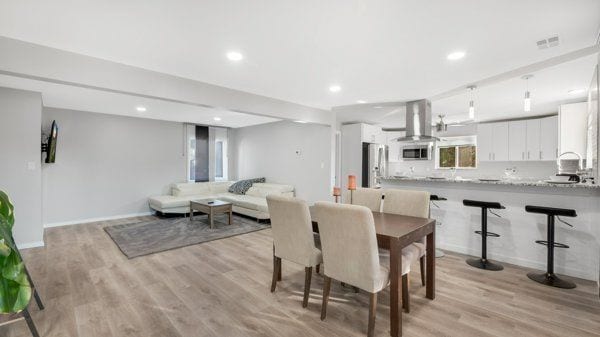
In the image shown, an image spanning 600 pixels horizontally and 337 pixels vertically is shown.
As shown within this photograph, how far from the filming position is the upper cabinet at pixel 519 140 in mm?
5348

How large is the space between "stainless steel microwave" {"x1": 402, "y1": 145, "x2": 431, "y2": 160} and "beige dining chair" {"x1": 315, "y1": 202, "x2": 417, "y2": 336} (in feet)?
17.2

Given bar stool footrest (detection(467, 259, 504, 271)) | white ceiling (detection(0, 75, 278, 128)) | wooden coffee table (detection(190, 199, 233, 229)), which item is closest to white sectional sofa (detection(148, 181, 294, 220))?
wooden coffee table (detection(190, 199, 233, 229))

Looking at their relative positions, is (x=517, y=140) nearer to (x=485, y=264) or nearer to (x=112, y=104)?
(x=485, y=264)

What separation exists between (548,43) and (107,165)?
7416 millimetres

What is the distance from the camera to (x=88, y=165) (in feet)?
18.5

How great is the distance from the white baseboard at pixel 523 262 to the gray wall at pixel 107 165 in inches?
247

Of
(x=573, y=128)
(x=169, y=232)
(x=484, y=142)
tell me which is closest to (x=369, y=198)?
(x=169, y=232)

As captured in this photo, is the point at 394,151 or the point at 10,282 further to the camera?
the point at 394,151

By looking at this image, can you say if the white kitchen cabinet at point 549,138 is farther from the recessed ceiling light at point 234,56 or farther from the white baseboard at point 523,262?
the recessed ceiling light at point 234,56

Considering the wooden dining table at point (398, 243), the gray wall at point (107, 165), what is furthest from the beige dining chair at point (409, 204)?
the gray wall at point (107, 165)

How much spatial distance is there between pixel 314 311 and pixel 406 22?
8.20ft

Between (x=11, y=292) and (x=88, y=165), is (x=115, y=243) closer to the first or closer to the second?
(x=88, y=165)

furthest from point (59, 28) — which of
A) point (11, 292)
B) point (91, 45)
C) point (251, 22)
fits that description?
point (11, 292)

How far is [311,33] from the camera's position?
234 cm
